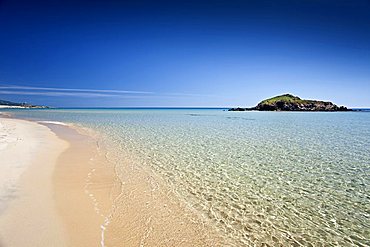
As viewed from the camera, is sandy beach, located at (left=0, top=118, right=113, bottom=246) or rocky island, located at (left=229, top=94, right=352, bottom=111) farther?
rocky island, located at (left=229, top=94, right=352, bottom=111)

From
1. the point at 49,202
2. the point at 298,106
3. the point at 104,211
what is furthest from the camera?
the point at 298,106

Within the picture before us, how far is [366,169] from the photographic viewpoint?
12523 millimetres

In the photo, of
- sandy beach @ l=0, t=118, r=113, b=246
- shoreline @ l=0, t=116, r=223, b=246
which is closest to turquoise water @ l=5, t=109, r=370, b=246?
shoreline @ l=0, t=116, r=223, b=246

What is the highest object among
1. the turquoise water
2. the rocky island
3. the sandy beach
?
the rocky island

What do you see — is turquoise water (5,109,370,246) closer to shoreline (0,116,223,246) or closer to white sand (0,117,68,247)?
shoreline (0,116,223,246)

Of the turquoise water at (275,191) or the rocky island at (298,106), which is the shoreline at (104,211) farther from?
the rocky island at (298,106)

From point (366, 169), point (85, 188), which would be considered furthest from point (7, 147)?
point (366, 169)

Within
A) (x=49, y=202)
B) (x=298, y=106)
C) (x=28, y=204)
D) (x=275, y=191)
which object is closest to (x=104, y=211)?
(x=49, y=202)

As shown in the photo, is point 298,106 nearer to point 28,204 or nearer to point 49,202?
point 49,202

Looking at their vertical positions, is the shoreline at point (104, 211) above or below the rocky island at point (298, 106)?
below

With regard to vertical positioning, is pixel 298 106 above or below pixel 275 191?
above

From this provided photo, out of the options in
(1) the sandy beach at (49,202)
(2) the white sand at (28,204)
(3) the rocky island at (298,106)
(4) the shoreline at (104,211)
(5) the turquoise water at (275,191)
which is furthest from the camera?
(3) the rocky island at (298,106)

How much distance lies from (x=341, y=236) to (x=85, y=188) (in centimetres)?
885

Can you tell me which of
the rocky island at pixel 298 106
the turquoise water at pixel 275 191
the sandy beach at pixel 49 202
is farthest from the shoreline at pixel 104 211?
the rocky island at pixel 298 106
